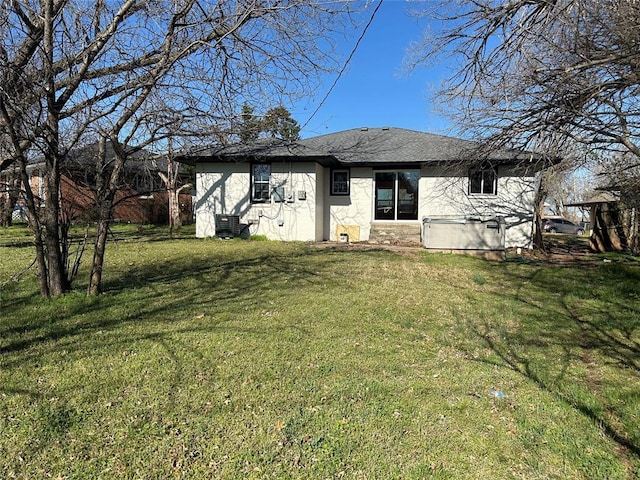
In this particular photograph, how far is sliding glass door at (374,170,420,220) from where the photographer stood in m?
14.4

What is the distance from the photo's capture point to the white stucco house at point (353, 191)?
13453 millimetres

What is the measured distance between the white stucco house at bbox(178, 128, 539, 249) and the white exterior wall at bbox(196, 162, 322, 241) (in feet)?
0.11

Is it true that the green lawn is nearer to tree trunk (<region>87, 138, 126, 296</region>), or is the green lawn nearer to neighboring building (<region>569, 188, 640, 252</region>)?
tree trunk (<region>87, 138, 126, 296</region>)

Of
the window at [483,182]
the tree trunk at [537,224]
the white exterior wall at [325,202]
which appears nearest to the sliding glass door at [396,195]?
the white exterior wall at [325,202]

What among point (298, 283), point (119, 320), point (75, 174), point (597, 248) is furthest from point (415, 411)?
point (597, 248)

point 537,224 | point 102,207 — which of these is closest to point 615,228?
point 537,224

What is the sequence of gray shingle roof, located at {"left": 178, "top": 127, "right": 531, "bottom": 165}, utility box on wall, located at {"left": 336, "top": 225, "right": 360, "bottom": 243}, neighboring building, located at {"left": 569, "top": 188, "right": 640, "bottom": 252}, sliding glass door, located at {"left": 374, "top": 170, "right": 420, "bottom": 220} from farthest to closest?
utility box on wall, located at {"left": 336, "top": 225, "right": 360, "bottom": 243} → sliding glass door, located at {"left": 374, "top": 170, "right": 420, "bottom": 220} → neighboring building, located at {"left": 569, "top": 188, "right": 640, "bottom": 252} → gray shingle roof, located at {"left": 178, "top": 127, "right": 531, "bottom": 165}

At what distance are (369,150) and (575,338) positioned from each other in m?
11.2

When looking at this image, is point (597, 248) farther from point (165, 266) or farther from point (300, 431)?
point (300, 431)

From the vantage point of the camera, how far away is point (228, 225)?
540 inches

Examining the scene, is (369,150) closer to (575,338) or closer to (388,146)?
(388,146)

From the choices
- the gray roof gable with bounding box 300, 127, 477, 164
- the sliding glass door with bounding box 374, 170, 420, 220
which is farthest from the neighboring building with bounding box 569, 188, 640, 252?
the sliding glass door with bounding box 374, 170, 420, 220

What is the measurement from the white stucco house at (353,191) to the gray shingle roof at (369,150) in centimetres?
4

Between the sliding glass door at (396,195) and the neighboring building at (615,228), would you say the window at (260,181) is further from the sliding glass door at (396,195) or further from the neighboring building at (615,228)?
the neighboring building at (615,228)
